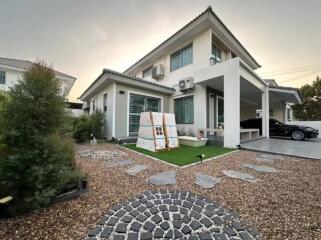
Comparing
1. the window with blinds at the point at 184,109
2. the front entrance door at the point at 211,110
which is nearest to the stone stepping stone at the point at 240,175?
the front entrance door at the point at 211,110

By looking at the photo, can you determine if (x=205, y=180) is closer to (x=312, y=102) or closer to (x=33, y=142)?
(x=33, y=142)

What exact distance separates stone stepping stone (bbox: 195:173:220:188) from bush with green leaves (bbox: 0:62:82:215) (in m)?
2.52

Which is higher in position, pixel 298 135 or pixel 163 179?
pixel 298 135

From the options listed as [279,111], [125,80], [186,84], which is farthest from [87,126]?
[279,111]

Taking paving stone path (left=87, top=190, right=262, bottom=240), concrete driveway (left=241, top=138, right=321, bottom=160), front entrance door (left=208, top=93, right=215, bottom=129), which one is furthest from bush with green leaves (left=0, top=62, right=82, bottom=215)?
front entrance door (left=208, top=93, right=215, bottom=129)

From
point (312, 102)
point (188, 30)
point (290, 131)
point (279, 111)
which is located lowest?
point (290, 131)

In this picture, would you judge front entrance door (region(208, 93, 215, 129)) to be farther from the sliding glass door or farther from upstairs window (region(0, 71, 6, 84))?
upstairs window (region(0, 71, 6, 84))

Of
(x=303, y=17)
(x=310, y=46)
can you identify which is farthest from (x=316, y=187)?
(x=310, y=46)

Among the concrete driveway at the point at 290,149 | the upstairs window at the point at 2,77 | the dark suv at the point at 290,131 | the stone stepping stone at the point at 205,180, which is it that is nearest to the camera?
the stone stepping stone at the point at 205,180

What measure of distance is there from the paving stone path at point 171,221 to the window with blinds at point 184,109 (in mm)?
8157

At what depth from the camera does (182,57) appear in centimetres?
1147

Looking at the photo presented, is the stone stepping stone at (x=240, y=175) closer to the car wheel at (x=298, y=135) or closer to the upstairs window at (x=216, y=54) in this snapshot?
the upstairs window at (x=216, y=54)

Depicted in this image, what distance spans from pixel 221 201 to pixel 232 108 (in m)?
5.86

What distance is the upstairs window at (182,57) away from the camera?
10906mm
